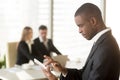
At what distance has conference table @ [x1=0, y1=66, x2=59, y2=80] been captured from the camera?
324cm

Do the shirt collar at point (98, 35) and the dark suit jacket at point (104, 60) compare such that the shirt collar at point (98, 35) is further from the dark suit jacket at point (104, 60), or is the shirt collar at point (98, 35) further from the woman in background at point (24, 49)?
the woman in background at point (24, 49)

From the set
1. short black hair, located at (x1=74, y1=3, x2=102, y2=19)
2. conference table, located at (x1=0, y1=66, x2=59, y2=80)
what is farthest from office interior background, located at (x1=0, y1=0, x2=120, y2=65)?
short black hair, located at (x1=74, y1=3, x2=102, y2=19)

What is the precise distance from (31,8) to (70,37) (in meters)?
1.08

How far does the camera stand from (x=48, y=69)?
1.94 metres

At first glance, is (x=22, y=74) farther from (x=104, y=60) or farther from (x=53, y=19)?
(x=53, y=19)

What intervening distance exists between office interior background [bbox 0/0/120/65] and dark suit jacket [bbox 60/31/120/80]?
12.7 feet

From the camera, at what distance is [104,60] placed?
164 centimetres

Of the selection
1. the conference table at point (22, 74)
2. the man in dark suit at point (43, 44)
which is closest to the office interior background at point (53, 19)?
the man in dark suit at point (43, 44)

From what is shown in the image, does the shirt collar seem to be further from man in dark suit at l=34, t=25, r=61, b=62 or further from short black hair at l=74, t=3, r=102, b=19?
man in dark suit at l=34, t=25, r=61, b=62

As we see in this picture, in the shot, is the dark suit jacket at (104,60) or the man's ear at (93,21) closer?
the dark suit jacket at (104,60)

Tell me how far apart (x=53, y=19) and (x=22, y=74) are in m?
2.74

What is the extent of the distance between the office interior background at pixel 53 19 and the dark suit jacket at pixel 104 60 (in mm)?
3875

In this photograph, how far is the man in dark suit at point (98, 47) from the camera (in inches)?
64.3

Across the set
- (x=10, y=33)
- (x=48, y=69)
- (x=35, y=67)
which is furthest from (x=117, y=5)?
(x=48, y=69)
